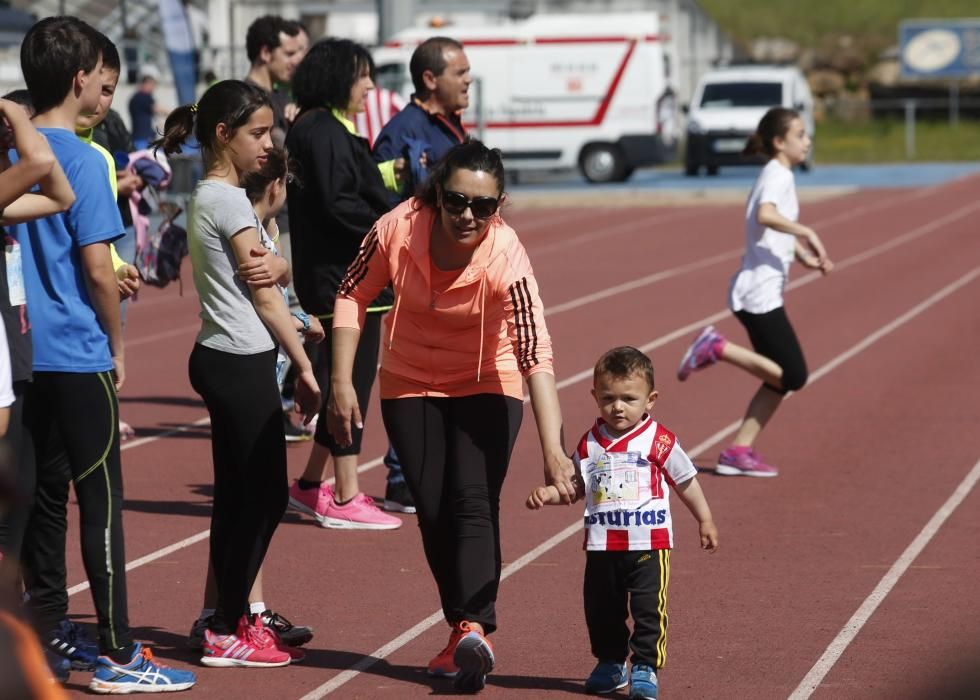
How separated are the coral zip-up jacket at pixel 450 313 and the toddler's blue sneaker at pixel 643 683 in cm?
94

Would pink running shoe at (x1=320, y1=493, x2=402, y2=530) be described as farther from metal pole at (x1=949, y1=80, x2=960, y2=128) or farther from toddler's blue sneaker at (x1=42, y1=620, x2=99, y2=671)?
metal pole at (x1=949, y1=80, x2=960, y2=128)

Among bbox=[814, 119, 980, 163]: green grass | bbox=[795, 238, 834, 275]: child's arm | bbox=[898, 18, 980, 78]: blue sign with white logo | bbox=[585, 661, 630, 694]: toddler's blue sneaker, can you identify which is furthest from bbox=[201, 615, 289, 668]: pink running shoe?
bbox=[898, 18, 980, 78]: blue sign with white logo

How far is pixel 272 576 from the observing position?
267 inches

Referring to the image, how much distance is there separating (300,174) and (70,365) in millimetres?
2541

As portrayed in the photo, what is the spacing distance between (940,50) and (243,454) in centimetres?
5030

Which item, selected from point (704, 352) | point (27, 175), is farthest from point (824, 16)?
point (27, 175)

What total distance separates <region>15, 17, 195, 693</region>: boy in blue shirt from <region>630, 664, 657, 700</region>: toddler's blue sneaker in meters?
1.42

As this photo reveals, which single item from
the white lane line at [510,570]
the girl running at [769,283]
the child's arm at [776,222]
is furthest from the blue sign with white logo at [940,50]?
the child's arm at [776,222]

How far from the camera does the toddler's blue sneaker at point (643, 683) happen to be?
498 centimetres

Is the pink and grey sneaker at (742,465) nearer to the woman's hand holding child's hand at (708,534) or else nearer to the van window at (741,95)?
the woman's hand holding child's hand at (708,534)

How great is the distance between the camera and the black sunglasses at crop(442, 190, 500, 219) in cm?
504

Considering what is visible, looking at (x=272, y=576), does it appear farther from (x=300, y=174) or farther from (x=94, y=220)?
(x=94, y=220)

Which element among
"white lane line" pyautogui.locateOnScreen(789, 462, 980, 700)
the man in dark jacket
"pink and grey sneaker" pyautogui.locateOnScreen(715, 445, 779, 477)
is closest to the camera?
"white lane line" pyautogui.locateOnScreen(789, 462, 980, 700)

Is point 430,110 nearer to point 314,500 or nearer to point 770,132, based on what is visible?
point 314,500
